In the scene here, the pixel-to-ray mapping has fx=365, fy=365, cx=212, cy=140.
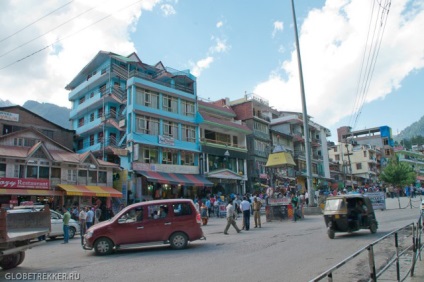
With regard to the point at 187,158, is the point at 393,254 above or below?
below

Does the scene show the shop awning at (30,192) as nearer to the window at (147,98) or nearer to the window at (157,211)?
the window at (147,98)

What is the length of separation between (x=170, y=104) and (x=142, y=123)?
16.2 feet

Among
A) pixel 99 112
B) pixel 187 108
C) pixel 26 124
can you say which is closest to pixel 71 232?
pixel 26 124

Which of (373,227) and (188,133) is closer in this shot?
(373,227)

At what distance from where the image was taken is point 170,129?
39250 mm

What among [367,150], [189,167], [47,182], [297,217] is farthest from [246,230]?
[367,150]

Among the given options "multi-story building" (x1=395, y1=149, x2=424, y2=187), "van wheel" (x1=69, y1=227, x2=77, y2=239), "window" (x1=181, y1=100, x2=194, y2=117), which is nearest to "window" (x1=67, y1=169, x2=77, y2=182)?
"van wheel" (x1=69, y1=227, x2=77, y2=239)

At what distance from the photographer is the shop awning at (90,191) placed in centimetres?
2988

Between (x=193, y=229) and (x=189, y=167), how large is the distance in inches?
1052

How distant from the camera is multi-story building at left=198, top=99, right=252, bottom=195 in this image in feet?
139

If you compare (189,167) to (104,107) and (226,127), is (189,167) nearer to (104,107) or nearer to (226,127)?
(226,127)

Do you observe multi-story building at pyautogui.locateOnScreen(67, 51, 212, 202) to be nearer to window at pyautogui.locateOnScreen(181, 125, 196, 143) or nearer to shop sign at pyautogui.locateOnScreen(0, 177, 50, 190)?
window at pyautogui.locateOnScreen(181, 125, 196, 143)

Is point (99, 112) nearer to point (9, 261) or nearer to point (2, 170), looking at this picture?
point (2, 170)

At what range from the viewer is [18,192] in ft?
90.3
